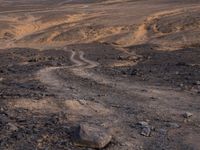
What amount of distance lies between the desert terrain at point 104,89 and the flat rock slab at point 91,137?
0.02m

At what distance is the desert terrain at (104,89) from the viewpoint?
10523 mm

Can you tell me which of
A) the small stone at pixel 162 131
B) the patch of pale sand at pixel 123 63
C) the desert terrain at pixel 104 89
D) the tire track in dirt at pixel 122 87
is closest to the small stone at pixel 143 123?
the desert terrain at pixel 104 89

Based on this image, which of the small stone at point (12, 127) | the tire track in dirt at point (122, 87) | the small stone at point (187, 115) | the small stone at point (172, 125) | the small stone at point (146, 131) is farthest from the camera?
the tire track in dirt at point (122, 87)

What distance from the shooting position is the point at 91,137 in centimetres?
1015

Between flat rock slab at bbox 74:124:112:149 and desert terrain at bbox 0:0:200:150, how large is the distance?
19 millimetres

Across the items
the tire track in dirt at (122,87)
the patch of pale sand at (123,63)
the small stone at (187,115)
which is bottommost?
the patch of pale sand at (123,63)

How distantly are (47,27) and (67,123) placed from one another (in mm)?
31270

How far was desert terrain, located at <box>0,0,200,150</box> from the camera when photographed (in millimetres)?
10523

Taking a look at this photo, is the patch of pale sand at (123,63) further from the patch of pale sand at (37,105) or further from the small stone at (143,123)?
the small stone at (143,123)

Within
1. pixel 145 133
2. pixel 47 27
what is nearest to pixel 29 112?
pixel 145 133

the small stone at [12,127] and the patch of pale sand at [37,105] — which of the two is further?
the patch of pale sand at [37,105]

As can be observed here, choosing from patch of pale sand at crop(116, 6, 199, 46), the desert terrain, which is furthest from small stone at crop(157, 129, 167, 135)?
patch of pale sand at crop(116, 6, 199, 46)

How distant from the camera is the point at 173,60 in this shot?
2325 cm

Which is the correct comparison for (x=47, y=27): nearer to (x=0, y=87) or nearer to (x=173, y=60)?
(x=173, y=60)
